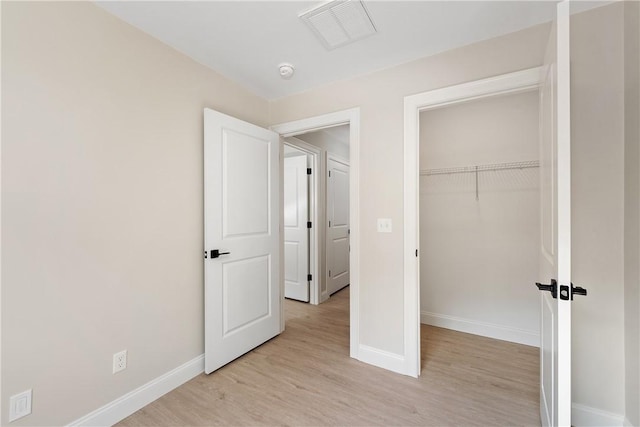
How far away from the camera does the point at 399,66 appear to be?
2170 mm

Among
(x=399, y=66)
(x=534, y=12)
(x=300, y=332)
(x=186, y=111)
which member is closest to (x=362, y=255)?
(x=300, y=332)

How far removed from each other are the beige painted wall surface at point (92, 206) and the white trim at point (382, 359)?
1.33 m

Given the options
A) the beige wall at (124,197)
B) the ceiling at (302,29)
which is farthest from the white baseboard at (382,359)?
the ceiling at (302,29)

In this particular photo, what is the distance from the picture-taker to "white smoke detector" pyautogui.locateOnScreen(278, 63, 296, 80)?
2176mm

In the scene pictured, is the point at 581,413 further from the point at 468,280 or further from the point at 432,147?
the point at 432,147

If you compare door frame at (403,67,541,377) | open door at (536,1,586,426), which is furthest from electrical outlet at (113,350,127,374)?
open door at (536,1,586,426)

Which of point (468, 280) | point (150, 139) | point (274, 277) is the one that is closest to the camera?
point (150, 139)

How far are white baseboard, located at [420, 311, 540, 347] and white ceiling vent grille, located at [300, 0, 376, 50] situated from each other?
2.76m

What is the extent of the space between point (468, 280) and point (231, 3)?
3.06 metres

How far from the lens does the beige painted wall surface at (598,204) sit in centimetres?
150

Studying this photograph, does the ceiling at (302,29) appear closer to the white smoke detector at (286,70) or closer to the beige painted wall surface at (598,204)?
the white smoke detector at (286,70)

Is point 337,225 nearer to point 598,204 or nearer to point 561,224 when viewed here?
point 598,204

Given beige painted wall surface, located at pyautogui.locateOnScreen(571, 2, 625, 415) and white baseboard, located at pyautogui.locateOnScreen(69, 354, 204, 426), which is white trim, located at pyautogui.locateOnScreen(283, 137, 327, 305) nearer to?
white baseboard, located at pyautogui.locateOnScreen(69, 354, 204, 426)

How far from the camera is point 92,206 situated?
1546mm
